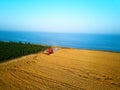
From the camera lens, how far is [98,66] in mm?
7902

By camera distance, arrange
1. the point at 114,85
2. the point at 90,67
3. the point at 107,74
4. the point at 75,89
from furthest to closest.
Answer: the point at 90,67, the point at 107,74, the point at 114,85, the point at 75,89

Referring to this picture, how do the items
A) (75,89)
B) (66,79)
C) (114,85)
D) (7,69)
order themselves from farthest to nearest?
(7,69), (66,79), (114,85), (75,89)

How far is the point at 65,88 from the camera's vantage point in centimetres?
513

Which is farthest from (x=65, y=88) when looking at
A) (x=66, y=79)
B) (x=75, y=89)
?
(x=66, y=79)

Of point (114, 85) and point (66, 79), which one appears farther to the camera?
point (66, 79)

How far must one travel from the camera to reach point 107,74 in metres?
6.67

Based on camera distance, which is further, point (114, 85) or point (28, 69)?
point (28, 69)

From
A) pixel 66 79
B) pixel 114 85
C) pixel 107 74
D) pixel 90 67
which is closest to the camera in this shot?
pixel 114 85

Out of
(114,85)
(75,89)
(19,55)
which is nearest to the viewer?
(75,89)

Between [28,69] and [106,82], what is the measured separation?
13.9ft

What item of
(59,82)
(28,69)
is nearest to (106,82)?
(59,82)

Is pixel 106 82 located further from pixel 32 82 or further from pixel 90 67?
pixel 32 82

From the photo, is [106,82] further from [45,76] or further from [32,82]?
[32,82]

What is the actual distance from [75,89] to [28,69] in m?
3.29
